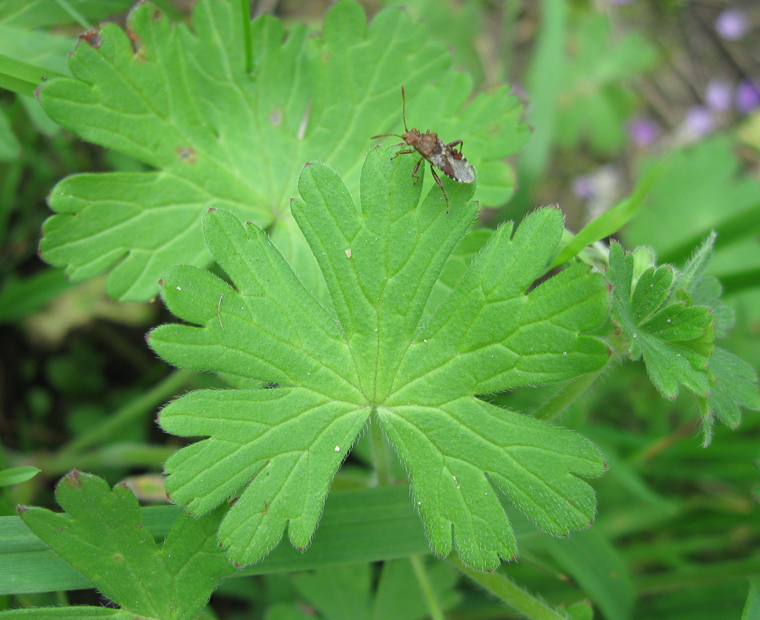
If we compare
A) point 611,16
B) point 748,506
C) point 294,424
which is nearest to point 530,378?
point 294,424

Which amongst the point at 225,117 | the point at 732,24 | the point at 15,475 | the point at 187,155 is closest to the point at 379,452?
the point at 15,475

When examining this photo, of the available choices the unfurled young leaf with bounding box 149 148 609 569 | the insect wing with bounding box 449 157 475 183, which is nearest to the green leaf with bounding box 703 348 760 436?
the unfurled young leaf with bounding box 149 148 609 569

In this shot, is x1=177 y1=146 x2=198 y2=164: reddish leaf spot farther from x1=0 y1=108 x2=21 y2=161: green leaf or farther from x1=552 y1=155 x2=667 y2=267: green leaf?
x1=552 y1=155 x2=667 y2=267: green leaf

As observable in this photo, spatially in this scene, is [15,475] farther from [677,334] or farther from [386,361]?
[677,334]

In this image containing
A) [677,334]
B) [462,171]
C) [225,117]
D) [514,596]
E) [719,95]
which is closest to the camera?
[677,334]

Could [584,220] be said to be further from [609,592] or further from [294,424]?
[294,424]
